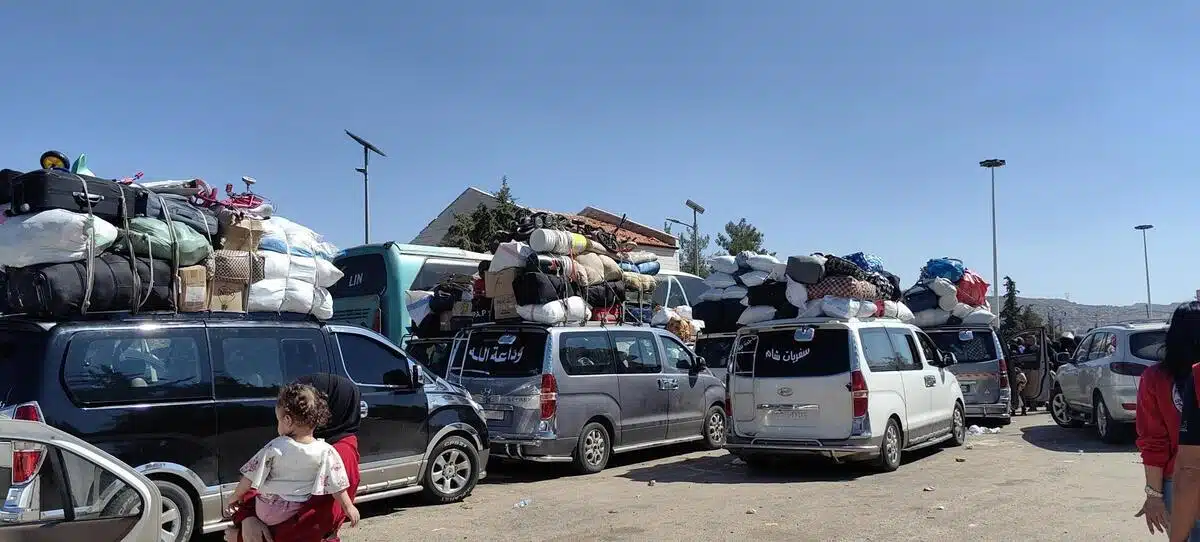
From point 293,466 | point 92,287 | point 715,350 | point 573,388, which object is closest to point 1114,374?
point 715,350

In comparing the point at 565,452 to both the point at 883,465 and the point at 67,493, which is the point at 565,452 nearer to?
the point at 883,465

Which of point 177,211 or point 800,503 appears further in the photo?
point 800,503

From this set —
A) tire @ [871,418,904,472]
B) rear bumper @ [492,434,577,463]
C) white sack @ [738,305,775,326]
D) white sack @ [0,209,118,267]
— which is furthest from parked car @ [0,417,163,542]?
white sack @ [738,305,775,326]

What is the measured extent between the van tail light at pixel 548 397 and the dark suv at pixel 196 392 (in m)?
1.57

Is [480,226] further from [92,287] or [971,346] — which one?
[92,287]

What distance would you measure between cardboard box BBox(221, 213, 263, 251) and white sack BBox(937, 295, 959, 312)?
38.5ft

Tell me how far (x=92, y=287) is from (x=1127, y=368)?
1196 cm

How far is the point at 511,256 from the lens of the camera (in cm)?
1133

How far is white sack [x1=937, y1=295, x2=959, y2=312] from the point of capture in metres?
15.9

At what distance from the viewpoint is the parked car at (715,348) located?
48.9 feet

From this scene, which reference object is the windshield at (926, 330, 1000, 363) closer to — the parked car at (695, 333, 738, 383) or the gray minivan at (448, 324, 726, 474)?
the parked car at (695, 333, 738, 383)

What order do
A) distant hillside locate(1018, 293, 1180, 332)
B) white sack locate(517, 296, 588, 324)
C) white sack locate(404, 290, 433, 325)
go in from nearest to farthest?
1. white sack locate(517, 296, 588, 324)
2. white sack locate(404, 290, 433, 325)
3. distant hillside locate(1018, 293, 1180, 332)

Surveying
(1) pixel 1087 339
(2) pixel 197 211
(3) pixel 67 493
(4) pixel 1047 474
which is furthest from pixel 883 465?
(3) pixel 67 493

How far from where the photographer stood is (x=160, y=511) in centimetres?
478
